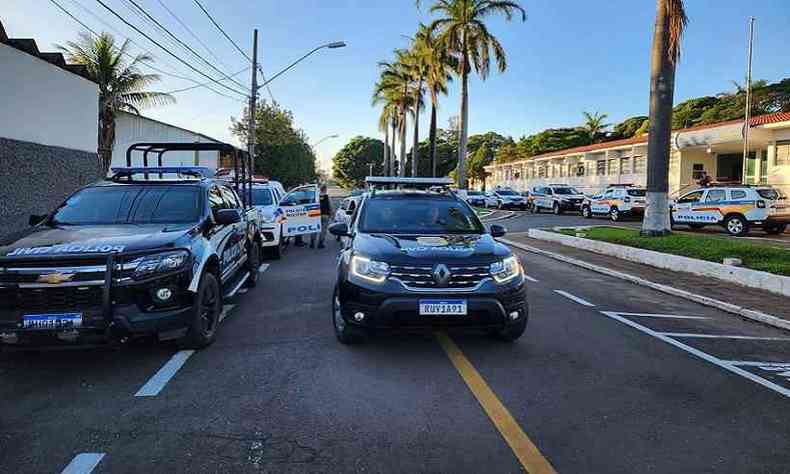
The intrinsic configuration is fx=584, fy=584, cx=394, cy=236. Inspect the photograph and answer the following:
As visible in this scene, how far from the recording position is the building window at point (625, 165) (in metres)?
39.7

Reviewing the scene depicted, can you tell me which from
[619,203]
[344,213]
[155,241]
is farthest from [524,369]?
[619,203]

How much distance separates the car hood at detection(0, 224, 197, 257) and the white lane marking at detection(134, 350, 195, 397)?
1.10m

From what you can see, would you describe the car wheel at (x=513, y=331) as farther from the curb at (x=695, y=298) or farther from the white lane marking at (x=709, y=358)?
the curb at (x=695, y=298)

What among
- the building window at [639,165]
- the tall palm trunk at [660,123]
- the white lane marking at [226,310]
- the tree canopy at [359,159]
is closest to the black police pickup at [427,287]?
the white lane marking at [226,310]

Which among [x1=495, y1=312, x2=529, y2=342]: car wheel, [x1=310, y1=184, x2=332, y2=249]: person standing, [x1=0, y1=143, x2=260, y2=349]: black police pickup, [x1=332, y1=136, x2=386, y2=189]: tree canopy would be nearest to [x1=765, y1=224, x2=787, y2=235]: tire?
[x1=310, y1=184, x2=332, y2=249]: person standing

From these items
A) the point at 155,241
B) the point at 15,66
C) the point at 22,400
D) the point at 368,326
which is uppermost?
the point at 15,66

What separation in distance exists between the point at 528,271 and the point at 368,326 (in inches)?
287

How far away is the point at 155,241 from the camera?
5.29 m

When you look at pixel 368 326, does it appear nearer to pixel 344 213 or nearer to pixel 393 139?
pixel 344 213

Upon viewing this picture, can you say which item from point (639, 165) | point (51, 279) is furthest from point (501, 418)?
point (639, 165)

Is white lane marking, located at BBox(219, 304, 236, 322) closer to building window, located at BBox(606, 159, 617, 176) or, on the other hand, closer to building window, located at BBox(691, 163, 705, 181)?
building window, located at BBox(691, 163, 705, 181)

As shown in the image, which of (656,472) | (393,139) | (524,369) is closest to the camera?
(656,472)

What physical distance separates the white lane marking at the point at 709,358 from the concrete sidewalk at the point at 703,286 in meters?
2.15

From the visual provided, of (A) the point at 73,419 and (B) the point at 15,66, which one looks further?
(B) the point at 15,66
